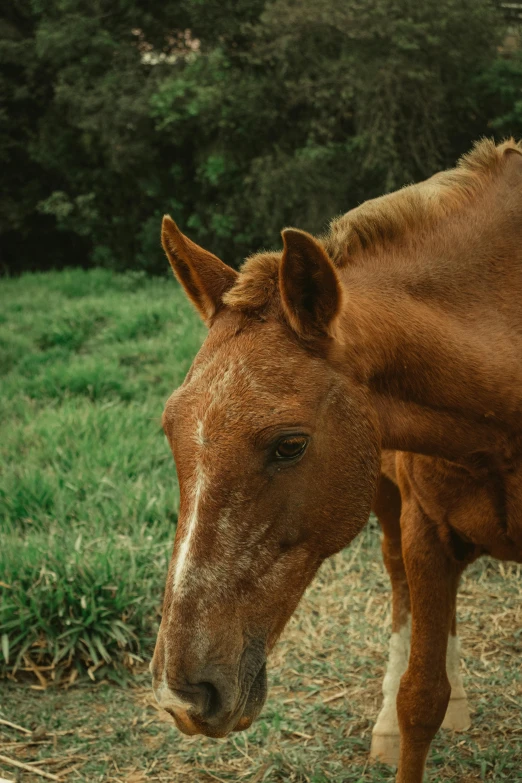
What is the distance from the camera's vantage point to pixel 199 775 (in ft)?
10.7

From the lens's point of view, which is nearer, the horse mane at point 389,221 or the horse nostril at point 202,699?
the horse nostril at point 202,699

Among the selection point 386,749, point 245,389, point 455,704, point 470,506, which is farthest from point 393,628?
point 245,389

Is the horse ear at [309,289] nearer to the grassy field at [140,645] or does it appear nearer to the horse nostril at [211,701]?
the horse nostril at [211,701]

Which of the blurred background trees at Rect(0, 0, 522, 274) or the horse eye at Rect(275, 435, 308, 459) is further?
the blurred background trees at Rect(0, 0, 522, 274)

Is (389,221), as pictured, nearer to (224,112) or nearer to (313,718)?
(313,718)

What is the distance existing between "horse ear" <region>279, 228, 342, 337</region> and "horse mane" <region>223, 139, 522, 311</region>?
107mm

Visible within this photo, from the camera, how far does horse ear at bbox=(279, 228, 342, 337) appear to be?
2.08 meters

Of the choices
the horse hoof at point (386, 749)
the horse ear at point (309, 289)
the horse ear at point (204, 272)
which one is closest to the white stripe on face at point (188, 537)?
the horse ear at point (309, 289)

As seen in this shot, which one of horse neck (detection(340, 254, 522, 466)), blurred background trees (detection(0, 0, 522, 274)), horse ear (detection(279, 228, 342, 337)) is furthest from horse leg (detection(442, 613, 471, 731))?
blurred background trees (detection(0, 0, 522, 274))

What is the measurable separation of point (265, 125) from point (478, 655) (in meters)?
11.9

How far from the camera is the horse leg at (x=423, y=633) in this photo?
279cm

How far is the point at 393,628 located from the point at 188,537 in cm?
193

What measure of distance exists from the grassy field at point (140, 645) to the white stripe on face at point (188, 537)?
160cm

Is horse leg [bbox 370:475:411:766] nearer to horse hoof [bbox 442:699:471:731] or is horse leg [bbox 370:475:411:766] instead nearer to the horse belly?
horse hoof [bbox 442:699:471:731]
